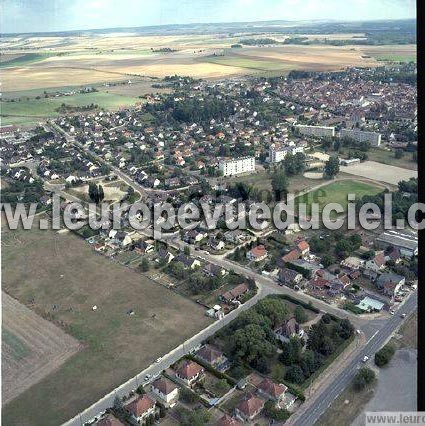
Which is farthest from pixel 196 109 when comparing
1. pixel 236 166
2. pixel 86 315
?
pixel 86 315

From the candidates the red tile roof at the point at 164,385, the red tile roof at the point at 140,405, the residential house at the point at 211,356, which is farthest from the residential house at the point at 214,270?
the red tile roof at the point at 140,405

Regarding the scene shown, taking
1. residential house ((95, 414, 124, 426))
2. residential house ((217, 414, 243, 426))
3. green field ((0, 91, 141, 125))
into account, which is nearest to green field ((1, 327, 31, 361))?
residential house ((95, 414, 124, 426))

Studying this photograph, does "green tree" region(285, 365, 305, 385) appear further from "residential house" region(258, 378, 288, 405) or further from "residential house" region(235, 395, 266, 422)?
"residential house" region(235, 395, 266, 422)

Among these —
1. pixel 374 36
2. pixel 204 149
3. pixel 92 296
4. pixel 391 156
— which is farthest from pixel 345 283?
pixel 374 36

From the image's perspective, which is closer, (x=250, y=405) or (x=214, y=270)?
(x=250, y=405)

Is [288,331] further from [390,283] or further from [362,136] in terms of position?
[362,136]

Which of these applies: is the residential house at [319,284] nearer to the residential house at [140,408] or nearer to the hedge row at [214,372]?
the hedge row at [214,372]

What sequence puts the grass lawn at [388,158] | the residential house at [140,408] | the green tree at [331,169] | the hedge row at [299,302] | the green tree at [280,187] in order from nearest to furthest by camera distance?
1. the residential house at [140,408]
2. the hedge row at [299,302]
3. the green tree at [280,187]
4. the green tree at [331,169]
5. the grass lawn at [388,158]
